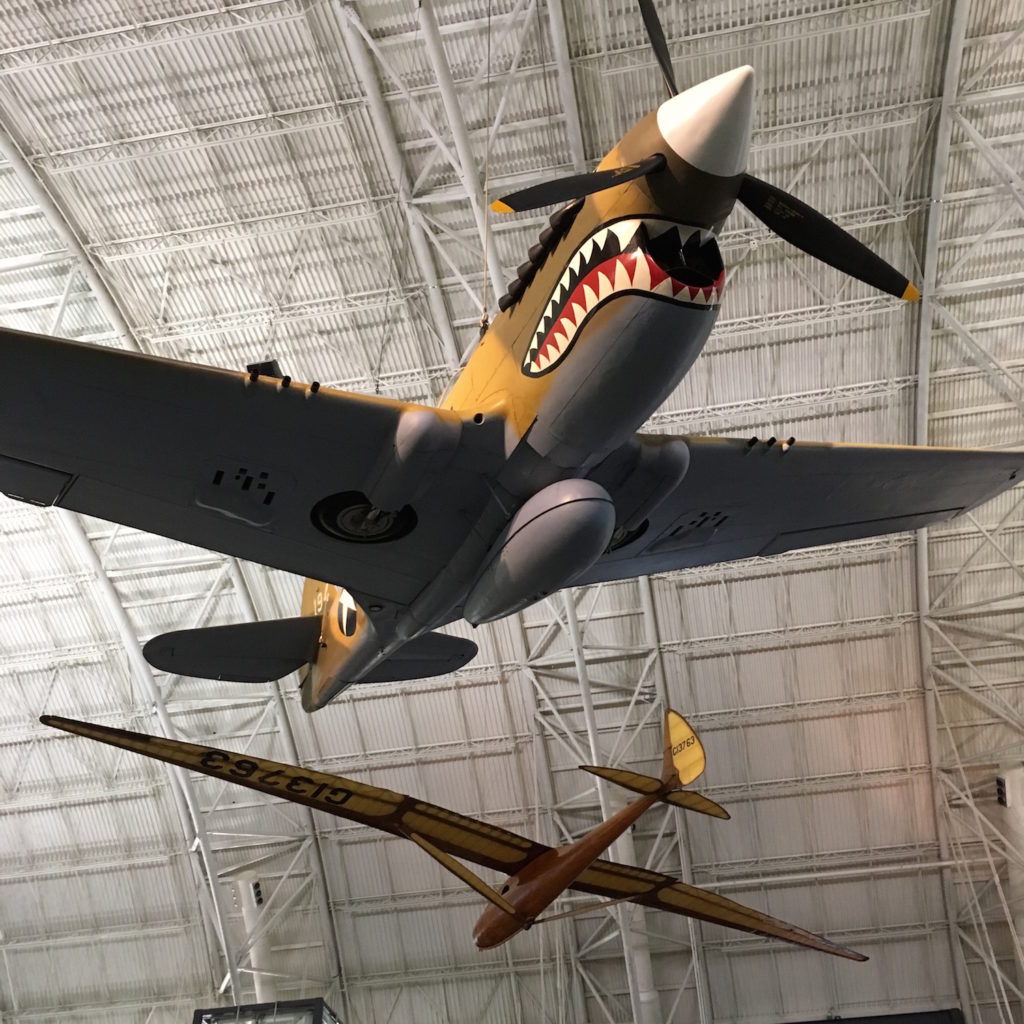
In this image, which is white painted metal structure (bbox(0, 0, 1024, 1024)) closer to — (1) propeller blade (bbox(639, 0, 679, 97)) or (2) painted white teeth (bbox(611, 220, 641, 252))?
(1) propeller blade (bbox(639, 0, 679, 97))

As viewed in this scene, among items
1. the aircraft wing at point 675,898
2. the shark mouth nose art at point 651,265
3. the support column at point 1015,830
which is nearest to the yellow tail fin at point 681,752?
the aircraft wing at point 675,898

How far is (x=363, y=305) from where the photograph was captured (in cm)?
1888

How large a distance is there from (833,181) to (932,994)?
21.1 m

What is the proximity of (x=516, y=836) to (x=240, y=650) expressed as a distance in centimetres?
627

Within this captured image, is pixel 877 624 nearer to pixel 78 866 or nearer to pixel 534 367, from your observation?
pixel 534 367

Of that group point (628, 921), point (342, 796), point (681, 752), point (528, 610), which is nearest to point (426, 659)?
point (342, 796)

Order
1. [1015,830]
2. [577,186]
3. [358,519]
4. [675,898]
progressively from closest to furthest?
1. [577,186]
2. [358,519]
3. [675,898]
4. [1015,830]

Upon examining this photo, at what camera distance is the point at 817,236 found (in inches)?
291

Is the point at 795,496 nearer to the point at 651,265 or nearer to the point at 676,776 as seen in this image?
the point at 651,265

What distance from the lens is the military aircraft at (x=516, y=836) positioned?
12055 mm

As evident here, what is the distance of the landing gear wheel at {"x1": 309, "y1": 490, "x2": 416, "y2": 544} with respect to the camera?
8.70 metres

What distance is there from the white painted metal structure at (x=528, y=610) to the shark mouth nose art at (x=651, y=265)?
8289 millimetres

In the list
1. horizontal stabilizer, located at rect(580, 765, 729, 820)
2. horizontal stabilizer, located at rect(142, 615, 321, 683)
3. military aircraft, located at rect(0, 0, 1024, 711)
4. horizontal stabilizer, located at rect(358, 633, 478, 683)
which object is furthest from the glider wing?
horizontal stabilizer, located at rect(580, 765, 729, 820)

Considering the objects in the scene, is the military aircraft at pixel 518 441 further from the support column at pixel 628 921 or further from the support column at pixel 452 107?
the support column at pixel 628 921
